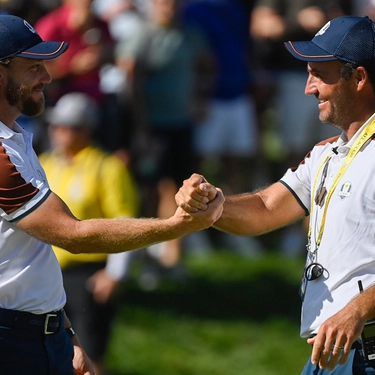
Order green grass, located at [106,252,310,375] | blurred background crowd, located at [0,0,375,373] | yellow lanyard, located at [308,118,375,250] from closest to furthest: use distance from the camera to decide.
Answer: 1. yellow lanyard, located at [308,118,375,250]
2. green grass, located at [106,252,310,375]
3. blurred background crowd, located at [0,0,375,373]

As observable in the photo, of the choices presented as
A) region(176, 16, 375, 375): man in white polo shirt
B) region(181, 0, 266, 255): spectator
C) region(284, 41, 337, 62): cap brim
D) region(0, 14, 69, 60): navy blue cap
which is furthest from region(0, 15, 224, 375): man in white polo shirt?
region(181, 0, 266, 255): spectator

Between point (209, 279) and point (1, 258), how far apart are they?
5.40 metres

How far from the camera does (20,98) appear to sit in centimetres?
445

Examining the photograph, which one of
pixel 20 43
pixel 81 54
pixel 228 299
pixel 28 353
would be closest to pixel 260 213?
pixel 28 353

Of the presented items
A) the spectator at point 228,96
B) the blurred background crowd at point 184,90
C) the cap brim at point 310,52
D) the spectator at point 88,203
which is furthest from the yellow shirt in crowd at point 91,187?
the cap brim at point 310,52

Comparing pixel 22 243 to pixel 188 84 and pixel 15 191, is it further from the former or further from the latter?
pixel 188 84

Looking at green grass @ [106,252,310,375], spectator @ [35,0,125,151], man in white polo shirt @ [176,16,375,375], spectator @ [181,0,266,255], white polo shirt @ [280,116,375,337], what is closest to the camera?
man in white polo shirt @ [176,16,375,375]

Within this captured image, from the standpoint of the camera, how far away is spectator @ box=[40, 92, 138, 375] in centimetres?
736

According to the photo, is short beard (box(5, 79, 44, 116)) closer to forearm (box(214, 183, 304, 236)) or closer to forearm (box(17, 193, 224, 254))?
forearm (box(17, 193, 224, 254))

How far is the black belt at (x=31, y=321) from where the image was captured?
14.1 feet

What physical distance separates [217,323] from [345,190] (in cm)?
478

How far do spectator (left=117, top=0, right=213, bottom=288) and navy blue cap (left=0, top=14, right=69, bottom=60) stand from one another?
4552 mm

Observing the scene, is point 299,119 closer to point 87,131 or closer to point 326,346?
point 87,131

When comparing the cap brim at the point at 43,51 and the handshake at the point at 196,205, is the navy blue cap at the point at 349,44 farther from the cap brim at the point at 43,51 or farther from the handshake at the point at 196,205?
the cap brim at the point at 43,51
